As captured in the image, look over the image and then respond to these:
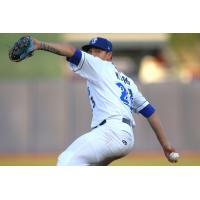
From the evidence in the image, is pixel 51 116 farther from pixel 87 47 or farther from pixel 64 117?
pixel 87 47

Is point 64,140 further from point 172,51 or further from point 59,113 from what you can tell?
point 172,51

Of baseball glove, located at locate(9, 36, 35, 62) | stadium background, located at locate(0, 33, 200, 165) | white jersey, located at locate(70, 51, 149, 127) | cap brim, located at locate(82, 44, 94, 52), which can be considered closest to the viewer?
baseball glove, located at locate(9, 36, 35, 62)

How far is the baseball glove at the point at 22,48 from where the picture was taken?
6.27 meters

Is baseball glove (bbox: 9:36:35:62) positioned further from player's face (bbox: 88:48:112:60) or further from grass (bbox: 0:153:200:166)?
grass (bbox: 0:153:200:166)

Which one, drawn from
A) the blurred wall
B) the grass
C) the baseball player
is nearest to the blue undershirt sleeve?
the baseball player

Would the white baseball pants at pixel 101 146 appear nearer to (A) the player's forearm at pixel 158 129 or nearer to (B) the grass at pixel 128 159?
(A) the player's forearm at pixel 158 129

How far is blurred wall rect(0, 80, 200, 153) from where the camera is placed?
18750 mm

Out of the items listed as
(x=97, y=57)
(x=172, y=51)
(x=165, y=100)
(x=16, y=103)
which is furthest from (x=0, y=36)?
(x=97, y=57)

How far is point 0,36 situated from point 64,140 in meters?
5.77

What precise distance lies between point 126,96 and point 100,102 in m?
0.30

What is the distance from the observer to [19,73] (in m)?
22.2

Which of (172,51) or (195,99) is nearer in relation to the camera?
(195,99)

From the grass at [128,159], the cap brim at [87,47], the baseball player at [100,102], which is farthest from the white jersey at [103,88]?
the grass at [128,159]

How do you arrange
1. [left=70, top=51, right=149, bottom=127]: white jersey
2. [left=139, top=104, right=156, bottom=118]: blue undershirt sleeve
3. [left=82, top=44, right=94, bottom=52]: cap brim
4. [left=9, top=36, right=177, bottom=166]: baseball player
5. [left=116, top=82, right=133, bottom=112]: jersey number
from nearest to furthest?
[left=9, top=36, right=177, bottom=166]: baseball player, [left=70, top=51, right=149, bottom=127]: white jersey, [left=116, top=82, right=133, bottom=112]: jersey number, [left=82, top=44, right=94, bottom=52]: cap brim, [left=139, top=104, right=156, bottom=118]: blue undershirt sleeve
